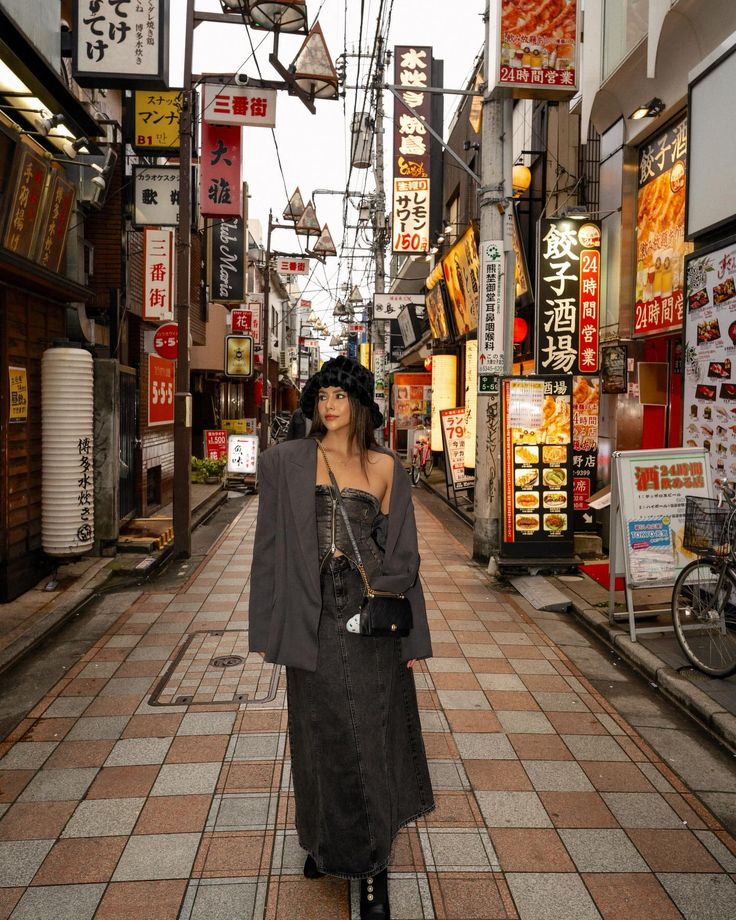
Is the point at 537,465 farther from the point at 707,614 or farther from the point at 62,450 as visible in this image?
the point at 62,450

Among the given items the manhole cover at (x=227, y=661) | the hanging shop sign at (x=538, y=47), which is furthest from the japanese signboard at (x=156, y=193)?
the manhole cover at (x=227, y=661)

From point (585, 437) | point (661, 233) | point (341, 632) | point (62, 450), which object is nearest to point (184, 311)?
point (62, 450)

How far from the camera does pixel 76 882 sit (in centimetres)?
355

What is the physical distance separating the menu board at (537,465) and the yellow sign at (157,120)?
6704 mm

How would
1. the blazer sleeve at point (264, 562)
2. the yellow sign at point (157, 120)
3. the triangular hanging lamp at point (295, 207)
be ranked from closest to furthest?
the blazer sleeve at point (264, 562) < the yellow sign at point (157, 120) < the triangular hanging lamp at point (295, 207)

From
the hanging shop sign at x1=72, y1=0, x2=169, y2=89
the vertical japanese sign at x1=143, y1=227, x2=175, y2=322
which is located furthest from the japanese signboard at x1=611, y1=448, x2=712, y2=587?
the vertical japanese sign at x1=143, y1=227, x2=175, y2=322

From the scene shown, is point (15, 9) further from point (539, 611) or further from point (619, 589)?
point (619, 589)

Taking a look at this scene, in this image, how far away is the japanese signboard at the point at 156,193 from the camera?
1215cm

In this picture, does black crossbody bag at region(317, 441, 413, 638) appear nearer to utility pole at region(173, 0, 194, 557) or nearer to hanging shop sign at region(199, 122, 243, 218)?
utility pole at region(173, 0, 194, 557)

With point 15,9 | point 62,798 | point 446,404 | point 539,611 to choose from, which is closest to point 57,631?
point 62,798

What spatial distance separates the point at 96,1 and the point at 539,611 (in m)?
9.01

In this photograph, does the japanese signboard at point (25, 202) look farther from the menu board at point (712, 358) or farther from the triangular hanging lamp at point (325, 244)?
the triangular hanging lamp at point (325, 244)

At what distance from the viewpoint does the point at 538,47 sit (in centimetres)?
964

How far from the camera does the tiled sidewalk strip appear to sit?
3.45 meters
